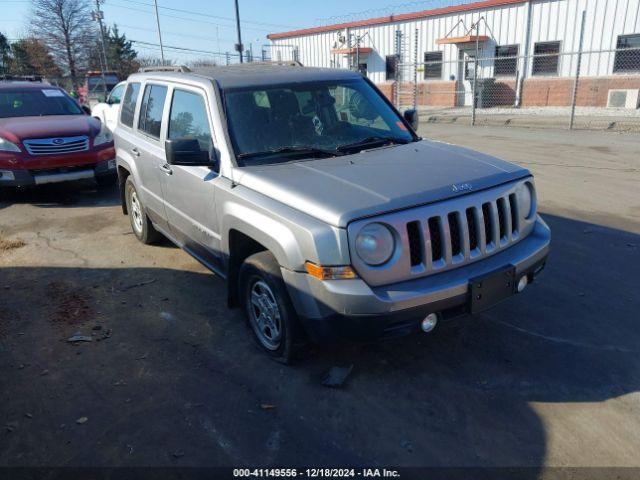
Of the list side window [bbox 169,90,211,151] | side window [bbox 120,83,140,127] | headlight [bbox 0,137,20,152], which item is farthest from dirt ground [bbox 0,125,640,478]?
headlight [bbox 0,137,20,152]

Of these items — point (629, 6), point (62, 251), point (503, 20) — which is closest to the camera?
point (62, 251)

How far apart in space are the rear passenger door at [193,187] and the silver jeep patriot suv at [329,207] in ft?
0.06

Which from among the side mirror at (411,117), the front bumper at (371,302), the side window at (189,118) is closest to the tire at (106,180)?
the side window at (189,118)

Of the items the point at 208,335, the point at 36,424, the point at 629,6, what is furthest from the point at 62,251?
the point at 629,6

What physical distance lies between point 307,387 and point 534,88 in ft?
73.1

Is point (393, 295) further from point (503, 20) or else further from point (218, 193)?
point (503, 20)

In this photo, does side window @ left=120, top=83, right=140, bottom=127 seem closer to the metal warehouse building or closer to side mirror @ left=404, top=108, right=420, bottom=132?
side mirror @ left=404, top=108, right=420, bottom=132

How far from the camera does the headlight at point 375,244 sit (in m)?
2.95

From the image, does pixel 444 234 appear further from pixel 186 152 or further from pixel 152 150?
pixel 152 150

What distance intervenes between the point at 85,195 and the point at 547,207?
25.1ft

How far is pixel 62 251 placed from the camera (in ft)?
20.4

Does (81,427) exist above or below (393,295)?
below

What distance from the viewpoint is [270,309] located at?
3.62 m

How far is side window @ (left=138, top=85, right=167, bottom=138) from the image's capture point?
196 inches
